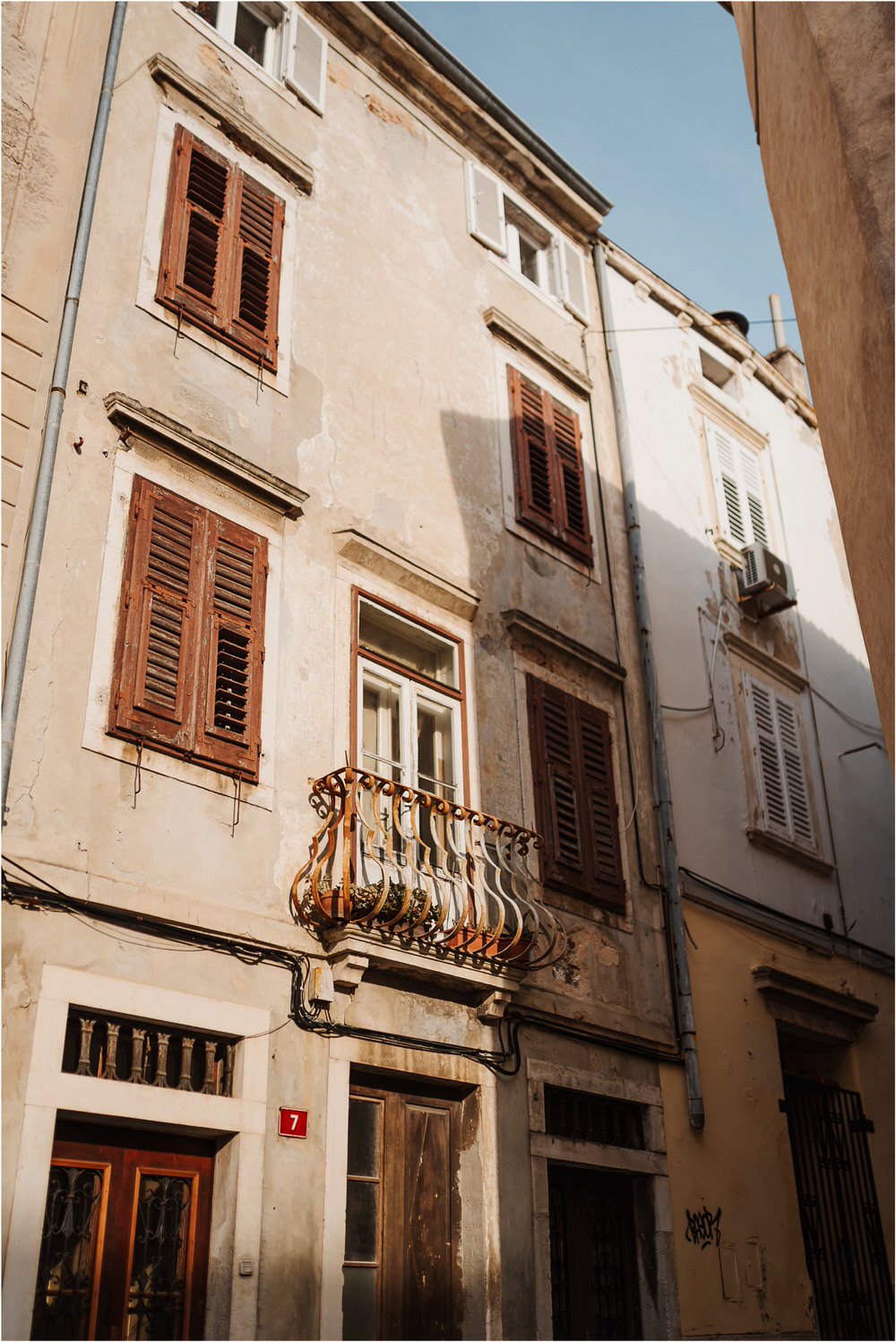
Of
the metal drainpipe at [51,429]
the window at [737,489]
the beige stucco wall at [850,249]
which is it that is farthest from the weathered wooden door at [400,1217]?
the window at [737,489]

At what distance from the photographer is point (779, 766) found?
47.0ft

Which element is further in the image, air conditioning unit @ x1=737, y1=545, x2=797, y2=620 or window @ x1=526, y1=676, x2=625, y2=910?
air conditioning unit @ x1=737, y1=545, x2=797, y2=620

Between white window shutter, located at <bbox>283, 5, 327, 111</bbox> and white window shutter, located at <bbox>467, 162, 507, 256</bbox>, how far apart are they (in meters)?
2.04

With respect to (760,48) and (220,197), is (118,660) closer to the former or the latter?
(220,197)

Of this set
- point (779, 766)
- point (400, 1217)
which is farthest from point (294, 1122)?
point (779, 766)

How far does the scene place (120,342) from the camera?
29.3ft

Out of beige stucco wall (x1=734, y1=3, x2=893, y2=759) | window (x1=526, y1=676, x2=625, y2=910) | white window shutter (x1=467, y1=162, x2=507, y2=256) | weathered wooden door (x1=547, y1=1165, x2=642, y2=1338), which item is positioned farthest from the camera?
→ white window shutter (x1=467, y1=162, x2=507, y2=256)

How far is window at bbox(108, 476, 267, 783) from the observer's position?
8.05 meters

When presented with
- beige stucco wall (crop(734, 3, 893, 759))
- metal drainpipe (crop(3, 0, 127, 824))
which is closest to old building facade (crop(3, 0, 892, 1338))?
metal drainpipe (crop(3, 0, 127, 824))

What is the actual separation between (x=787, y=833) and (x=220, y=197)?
8586 mm

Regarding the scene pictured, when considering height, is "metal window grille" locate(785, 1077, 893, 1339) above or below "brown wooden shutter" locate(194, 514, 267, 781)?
below

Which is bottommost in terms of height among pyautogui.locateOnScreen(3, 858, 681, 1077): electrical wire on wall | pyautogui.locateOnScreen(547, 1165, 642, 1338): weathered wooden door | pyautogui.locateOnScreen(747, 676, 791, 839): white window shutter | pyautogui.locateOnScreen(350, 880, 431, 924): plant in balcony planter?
pyautogui.locateOnScreen(547, 1165, 642, 1338): weathered wooden door

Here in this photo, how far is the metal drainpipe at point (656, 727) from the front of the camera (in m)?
11.0

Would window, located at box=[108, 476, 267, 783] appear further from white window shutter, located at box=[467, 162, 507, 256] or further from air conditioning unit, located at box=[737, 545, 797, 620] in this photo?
air conditioning unit, located at box=[737, 545, 797, 620]
